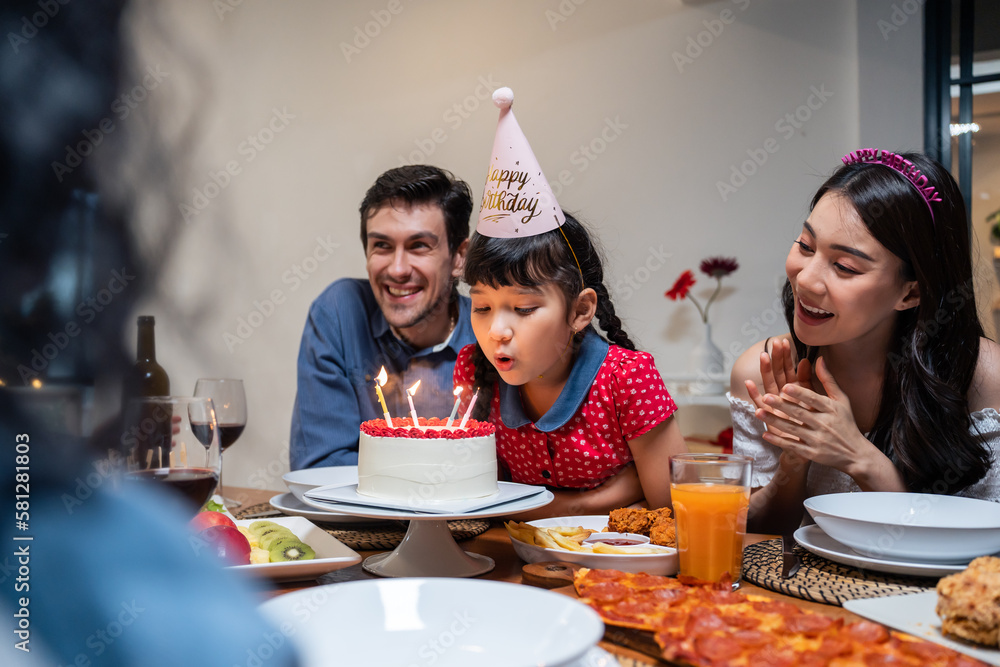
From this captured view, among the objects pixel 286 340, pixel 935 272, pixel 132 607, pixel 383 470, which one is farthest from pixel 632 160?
pixel 132 607

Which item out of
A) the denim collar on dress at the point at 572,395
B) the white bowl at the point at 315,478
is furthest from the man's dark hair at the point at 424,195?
the white bowl at the point at 315,478

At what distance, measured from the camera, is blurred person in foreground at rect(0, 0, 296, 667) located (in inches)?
6.4

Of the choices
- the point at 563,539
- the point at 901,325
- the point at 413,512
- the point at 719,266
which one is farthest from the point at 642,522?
the point at 719,266

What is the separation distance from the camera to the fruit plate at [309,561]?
83cm

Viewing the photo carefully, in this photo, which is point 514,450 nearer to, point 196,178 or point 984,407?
point 984,407

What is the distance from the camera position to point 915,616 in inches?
28.1

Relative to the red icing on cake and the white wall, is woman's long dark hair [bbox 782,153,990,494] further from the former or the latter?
the white wall

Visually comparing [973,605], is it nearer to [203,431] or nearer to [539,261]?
[203,431]

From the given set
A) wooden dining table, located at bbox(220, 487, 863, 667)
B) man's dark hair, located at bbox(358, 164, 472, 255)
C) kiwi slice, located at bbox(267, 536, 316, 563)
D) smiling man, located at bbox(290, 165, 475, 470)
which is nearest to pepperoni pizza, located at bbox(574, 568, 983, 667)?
wooden dining table, located at bbox(220, 487, 863, 667)

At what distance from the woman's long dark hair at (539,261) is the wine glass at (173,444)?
746mm

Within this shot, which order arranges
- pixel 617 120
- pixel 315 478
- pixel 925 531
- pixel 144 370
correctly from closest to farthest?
pixel 144 370 → pixel 925 531 → pixel 315 478 → pixel 617 120

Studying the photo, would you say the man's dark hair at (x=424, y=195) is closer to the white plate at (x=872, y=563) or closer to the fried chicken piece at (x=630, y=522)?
the fried chicken piece at (x=630, y=522)

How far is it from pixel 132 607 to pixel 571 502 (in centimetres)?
125

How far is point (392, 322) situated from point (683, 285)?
1.59 metres
